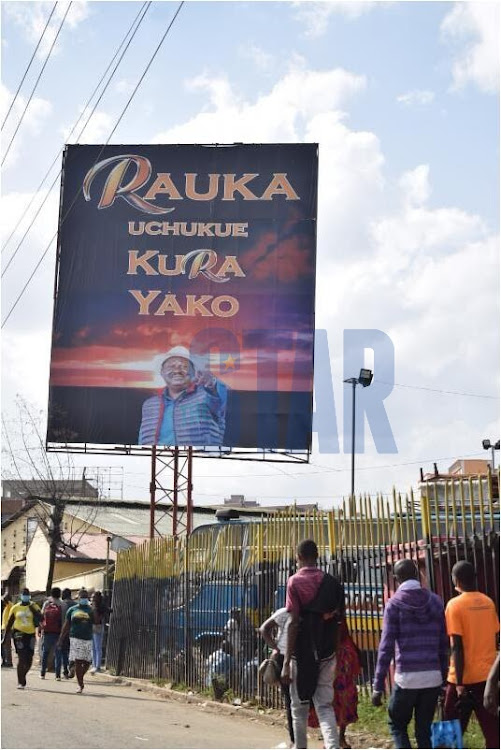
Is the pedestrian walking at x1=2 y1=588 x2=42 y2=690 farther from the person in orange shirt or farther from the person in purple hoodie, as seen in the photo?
the person in orange shirt

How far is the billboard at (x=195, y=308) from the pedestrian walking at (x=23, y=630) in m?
9.52

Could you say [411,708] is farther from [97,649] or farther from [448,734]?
[97,649]

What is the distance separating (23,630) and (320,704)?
31.6 ft

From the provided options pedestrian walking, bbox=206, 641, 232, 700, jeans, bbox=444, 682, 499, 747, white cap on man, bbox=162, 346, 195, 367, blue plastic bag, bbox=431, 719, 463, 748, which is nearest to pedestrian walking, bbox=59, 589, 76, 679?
pedestrian walking, bbox=206, 641, 232, 700

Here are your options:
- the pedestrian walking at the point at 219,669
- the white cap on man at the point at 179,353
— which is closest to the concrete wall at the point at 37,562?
the white cap on man at the point at 179,353

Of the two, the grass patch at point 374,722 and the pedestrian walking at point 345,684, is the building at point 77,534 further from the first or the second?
the pedestrian walking at point 345,684

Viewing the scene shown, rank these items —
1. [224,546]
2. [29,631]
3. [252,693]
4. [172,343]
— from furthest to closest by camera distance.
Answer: [172,343] → [29,631] → [224,546] → [252,693]

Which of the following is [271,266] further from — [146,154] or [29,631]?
[29,631]

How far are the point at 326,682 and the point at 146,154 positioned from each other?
21.3 metres

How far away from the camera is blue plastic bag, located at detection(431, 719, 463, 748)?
7910 mm

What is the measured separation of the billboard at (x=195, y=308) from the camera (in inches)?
1067

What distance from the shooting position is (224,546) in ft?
50.5

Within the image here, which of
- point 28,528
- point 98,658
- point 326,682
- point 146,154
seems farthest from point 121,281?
point 28,528

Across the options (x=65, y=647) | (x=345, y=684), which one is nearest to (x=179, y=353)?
(x=65, y=647)
